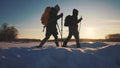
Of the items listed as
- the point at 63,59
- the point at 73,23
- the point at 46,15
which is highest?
the point at 46,15

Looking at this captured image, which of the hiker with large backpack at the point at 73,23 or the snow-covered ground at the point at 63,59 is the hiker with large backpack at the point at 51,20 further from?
the snow-covered ground at the point at 63,59

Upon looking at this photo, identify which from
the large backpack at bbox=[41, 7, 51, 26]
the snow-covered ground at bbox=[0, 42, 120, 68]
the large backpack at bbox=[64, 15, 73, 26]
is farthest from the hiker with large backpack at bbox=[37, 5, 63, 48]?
the snow-covered ground at bbox=[0, 42, 120, 68]

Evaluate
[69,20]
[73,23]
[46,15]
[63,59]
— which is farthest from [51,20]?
[63,59]

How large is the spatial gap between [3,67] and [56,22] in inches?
259

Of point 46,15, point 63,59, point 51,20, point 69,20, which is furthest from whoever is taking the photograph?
point 69,20

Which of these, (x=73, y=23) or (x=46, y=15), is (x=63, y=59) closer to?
(x=46, y=15)

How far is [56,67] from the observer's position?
26.9ft

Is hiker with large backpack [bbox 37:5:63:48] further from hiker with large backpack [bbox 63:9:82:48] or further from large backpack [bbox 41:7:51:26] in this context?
hiker with large backpack [bbox 63:9:82:48]

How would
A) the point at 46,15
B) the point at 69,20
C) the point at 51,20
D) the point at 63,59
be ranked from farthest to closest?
the point at 69,20 < the point at 51,20 < the point at 46,15 < the point at 63,59

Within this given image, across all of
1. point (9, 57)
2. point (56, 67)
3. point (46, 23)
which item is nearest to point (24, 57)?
point (9, 57)

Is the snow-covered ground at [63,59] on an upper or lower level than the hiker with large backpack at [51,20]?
lower

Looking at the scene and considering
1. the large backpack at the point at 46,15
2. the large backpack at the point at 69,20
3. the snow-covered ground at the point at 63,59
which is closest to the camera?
the snow-covered ground at the point at 63,59

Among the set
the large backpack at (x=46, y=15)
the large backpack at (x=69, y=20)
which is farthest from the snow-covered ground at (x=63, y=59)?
the large backpack at (x=69, y=20)

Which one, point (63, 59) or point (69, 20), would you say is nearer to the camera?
point (63, 59)
